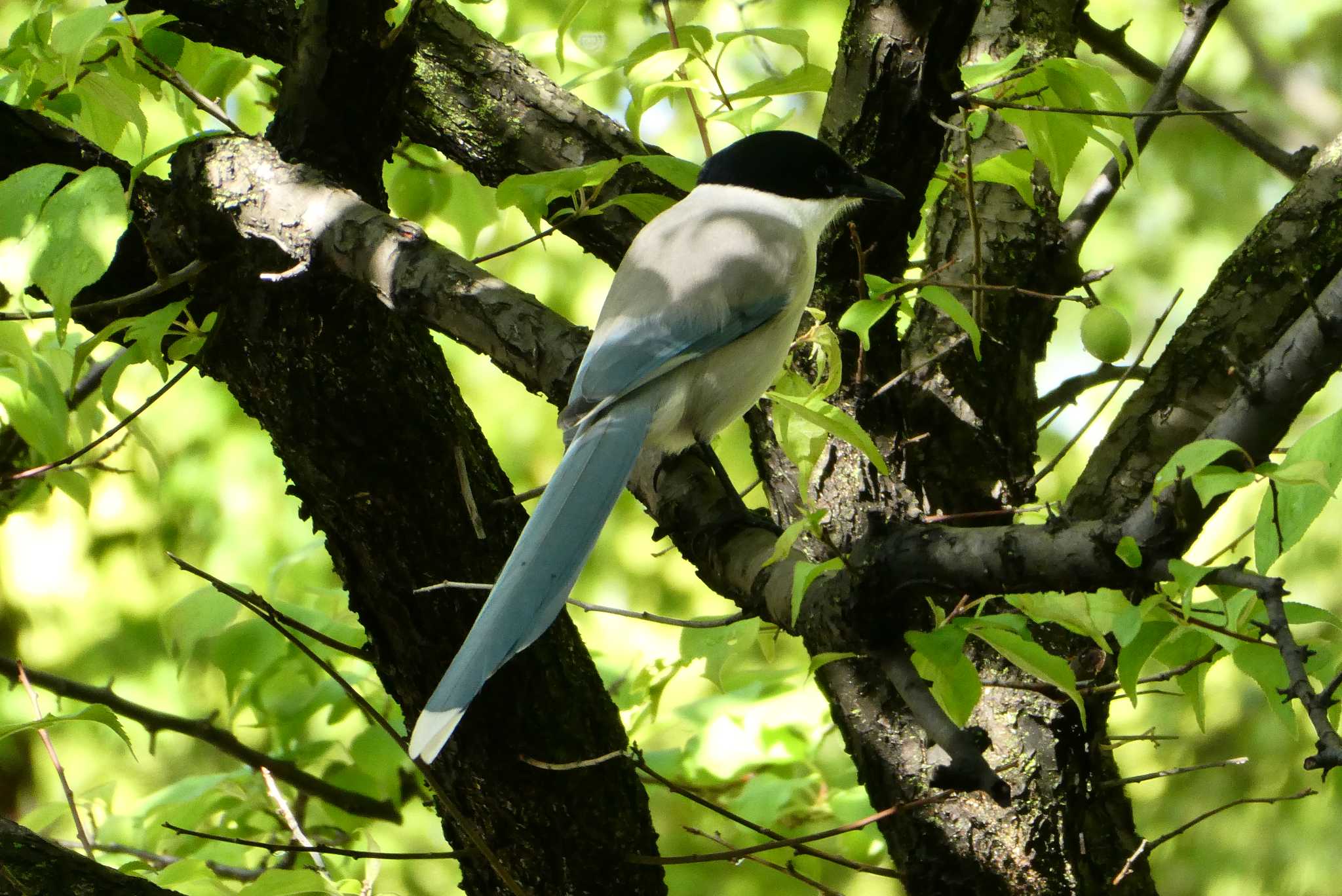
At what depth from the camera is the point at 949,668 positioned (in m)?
1.56

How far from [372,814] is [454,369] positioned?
96.8 inches

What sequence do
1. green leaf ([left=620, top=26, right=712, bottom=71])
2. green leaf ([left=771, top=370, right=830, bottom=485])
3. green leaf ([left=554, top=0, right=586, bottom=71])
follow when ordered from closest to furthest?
green leaf ([left=771, top=370, right=830, bottom=485])
green leaf ([left=554, top=0, right=586, bottom=71])
green leaf ([left=620, top=26, right=712, bottom=71])

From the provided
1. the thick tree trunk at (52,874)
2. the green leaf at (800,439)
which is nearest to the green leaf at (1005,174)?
the green leaf at (800,439)

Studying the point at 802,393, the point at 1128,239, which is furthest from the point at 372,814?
the point at 1128,239

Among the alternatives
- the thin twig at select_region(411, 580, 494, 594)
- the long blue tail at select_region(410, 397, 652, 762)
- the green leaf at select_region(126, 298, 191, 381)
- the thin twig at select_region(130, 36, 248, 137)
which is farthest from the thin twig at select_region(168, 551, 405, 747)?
the thin twig at select_region(130, 36, 248, 137)

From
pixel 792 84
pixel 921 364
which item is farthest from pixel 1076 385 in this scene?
pixel 792 84

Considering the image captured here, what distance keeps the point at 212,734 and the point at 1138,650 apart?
2.54 metres

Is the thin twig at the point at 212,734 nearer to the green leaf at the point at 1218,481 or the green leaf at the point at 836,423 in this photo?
the green leaf at the point at 836,423

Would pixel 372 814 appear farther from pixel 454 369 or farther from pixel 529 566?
pixel 454 369

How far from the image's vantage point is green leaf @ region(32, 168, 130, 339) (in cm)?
186

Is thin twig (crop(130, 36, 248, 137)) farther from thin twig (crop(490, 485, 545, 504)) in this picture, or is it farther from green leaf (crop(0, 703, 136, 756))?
green leaf (crop(0, 703, 136, 756))

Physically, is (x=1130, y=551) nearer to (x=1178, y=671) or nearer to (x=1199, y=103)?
(x=1178, y=671)

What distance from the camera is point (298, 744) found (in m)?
3.54

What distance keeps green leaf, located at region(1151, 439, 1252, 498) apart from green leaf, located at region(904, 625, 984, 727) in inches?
12.6
